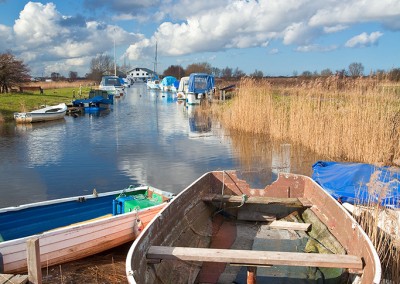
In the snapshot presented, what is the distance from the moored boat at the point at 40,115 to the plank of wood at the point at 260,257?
20.4 m

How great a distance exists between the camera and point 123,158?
13.6 m

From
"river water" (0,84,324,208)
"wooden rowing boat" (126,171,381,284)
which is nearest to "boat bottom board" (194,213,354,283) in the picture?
"wooden rowing boat" (126,171,381,284)

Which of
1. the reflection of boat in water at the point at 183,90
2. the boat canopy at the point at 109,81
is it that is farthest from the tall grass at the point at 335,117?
the boat canopy at the point at 109,81

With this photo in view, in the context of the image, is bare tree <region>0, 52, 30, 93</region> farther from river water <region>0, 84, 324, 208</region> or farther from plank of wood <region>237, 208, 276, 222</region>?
plank of wood <region>237, 208, 276, 222</region>

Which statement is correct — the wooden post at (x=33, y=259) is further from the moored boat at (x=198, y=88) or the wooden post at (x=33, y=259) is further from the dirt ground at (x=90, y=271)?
the moored boat at (x=198, y=88)

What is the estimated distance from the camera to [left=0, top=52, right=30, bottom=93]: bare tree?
Answer: 31506 millimetres

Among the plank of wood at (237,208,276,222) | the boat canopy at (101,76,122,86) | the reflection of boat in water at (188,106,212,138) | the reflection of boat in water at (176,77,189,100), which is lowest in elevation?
the plank of wood at (237,208,276,222)

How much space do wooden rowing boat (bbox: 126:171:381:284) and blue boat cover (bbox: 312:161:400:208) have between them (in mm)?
672

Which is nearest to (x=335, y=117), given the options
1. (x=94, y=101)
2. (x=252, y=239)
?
(x=252, y=239)

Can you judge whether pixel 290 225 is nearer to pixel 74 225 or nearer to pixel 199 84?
pixel 74 225

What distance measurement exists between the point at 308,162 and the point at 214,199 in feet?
20.9

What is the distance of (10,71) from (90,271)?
31.0 metres

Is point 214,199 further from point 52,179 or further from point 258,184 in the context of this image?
point 52,179

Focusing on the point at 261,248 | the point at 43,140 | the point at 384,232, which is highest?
the point at 384,232
